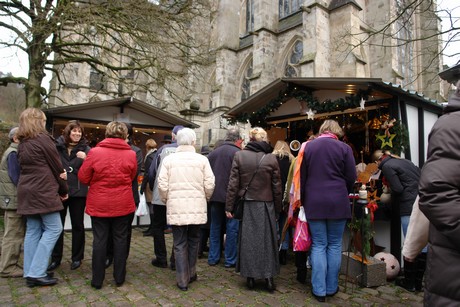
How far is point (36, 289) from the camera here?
3.67m

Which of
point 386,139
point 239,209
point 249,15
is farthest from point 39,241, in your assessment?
point 249,15

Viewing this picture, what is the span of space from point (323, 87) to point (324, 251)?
3.77m

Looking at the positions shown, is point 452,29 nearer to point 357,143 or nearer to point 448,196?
point 357,143

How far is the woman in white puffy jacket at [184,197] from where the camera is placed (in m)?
3.80

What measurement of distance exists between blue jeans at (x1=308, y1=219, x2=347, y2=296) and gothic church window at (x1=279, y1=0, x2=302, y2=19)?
19.7 m

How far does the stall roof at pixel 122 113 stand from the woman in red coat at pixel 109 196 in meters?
4.60

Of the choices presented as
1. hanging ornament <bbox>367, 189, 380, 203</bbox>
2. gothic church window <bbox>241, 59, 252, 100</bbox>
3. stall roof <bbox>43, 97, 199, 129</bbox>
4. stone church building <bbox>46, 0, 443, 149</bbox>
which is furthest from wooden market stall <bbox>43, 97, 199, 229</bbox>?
gothic church window <bbox>241, 59, 252, 100</bbox>

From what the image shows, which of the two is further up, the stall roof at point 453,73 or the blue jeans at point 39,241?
the stall roof at point 453,73

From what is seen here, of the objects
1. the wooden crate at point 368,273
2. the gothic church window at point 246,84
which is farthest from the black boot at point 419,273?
the gothic church window at point 246,84

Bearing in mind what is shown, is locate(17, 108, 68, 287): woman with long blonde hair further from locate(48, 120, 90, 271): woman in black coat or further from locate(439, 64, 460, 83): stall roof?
locate(439, 64, 460, 83): stall roof

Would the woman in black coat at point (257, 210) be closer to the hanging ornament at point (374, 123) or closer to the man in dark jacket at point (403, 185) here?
the man in dark jacket at point (403, 185)

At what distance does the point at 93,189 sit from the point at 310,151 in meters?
2.55

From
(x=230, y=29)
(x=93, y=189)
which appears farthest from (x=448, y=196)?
(x=230, y=29)

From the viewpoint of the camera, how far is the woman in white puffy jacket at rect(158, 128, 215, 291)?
12.5ft
